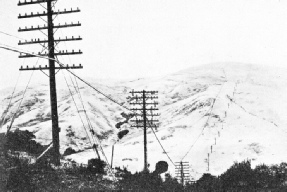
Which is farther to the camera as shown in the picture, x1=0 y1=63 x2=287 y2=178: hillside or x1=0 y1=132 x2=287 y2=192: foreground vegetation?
x1=0 y1=63 x2=287 y2=178: hillside

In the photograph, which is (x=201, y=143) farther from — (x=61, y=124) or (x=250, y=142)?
(x=61, y=124)

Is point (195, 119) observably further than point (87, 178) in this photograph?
Yes

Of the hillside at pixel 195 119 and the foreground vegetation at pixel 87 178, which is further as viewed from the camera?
the hillside at pixel 195 119

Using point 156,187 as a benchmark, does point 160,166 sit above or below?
below

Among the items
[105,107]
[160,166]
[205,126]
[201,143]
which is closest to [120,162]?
[160,166]
